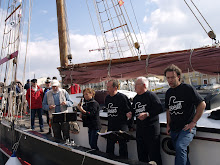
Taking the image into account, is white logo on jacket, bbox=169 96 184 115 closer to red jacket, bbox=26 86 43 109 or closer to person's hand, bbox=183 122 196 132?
person's hand, bbox=183 122 196 132

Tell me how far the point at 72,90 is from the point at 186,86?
4.58 metres

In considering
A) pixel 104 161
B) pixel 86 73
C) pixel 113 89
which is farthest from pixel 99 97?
pixel 104 161

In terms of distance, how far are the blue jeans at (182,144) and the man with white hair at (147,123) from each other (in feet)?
1.02

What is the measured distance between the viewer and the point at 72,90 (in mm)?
6328

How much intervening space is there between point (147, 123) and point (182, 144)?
0.48 metres

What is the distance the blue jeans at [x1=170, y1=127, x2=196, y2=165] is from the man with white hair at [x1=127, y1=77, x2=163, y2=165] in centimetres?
31

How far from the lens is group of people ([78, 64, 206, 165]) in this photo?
2.13m

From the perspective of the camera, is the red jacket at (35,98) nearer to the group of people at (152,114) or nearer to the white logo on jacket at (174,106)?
the group of people at (152,114)

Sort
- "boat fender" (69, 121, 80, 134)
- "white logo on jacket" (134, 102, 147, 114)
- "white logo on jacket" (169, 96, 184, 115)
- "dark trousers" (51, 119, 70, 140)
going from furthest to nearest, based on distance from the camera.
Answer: "boat fender" (69, 121, 80, 134) < "dark trousers" (51, 119, 70, 140) < "white logo on jacket" (134, 102, 147, 114) < "white logo on jacket" (169, 96, 184, 115)

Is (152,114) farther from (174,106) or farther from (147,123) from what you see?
(174,106)

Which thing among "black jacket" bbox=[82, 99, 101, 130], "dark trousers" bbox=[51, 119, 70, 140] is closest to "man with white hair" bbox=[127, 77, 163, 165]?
"black jacket" bbox=[82, 99, 101, 130]

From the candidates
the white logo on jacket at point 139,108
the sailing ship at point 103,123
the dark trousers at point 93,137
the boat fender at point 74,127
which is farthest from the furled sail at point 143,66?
the dark trousers at point 93,137

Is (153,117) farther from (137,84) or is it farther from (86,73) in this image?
(86,73)

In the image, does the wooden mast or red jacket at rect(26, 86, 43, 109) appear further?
the wooden mast
